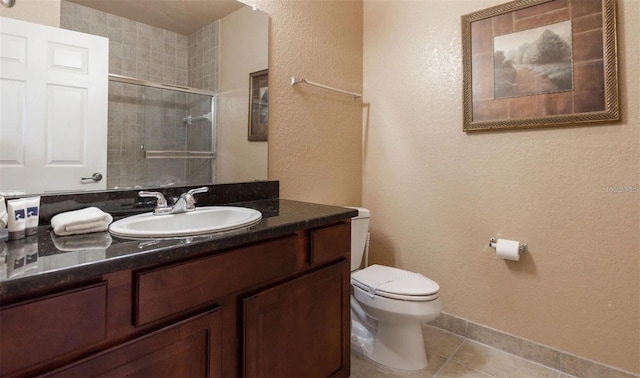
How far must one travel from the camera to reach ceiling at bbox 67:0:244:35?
131cm

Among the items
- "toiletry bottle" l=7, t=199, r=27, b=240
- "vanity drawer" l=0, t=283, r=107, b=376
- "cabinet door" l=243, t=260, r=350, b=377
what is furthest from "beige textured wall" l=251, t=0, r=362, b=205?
"vanity drawer" l=0, t=283, r=107, b=376

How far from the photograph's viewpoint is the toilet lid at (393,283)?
63.7 inches

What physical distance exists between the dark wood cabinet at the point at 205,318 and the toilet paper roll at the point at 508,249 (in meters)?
0.90

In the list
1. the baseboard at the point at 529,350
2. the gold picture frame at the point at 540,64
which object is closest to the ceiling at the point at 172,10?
the gold picture frame at the point at 540,64

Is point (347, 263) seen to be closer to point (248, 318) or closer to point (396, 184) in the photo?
point (248, 318)

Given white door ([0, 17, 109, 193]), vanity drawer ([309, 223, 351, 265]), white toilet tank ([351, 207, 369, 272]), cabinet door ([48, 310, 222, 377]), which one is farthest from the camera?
white toilet tank ([351, 207, 369, 272])

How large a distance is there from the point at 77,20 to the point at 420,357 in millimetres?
2052

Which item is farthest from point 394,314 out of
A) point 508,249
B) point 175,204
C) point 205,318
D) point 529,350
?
point 175,204

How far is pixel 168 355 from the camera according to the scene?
87 cm

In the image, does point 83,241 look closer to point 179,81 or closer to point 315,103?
point 179,81

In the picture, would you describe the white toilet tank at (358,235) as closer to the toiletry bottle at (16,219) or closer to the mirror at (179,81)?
the mirror at (179,81)

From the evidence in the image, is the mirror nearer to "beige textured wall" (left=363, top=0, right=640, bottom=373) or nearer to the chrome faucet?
the chrome faucet

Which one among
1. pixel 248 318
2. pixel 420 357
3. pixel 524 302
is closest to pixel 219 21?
pixel 248 318

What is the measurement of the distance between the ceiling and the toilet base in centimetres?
172
